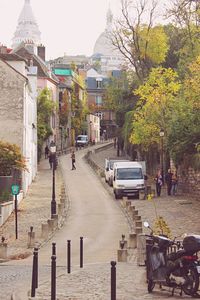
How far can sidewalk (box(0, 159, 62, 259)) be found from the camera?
24422 millimetres

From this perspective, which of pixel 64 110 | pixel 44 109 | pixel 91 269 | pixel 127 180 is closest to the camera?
pixel 91 269

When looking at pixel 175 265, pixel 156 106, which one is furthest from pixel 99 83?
pixel 175 265

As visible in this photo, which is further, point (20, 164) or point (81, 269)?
point (20, 164)

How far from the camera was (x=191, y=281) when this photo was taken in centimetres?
1210

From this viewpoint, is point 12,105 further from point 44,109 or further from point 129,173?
point 44,109

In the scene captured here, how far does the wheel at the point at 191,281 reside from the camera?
12.0m

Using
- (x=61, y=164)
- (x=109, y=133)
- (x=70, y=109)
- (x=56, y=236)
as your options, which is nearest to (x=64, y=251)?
(x=56, y=236)

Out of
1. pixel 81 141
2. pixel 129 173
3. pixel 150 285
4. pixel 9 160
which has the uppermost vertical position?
pixel 81 141

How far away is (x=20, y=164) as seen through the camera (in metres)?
38.7

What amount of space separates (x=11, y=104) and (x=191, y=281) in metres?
32.0

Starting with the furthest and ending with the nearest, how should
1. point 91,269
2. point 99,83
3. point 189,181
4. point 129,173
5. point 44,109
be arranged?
point 99,83 < point 44,109 < point 129,173 < point 189,181 < point 91,269

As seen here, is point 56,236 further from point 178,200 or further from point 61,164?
point 61,164

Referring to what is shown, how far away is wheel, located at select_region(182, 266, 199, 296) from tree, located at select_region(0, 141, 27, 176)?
27140 mm

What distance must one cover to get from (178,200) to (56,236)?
41.3 feet
